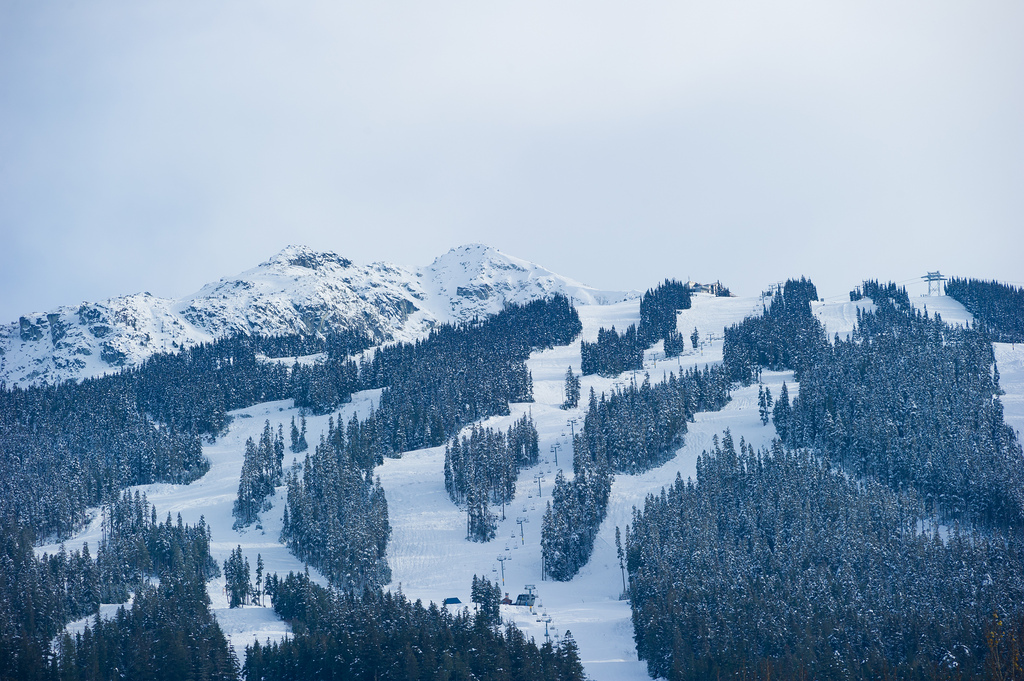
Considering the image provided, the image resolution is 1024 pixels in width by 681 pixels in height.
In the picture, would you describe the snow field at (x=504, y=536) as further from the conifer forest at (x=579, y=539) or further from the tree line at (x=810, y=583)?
the tree line at (x=810, y=583)

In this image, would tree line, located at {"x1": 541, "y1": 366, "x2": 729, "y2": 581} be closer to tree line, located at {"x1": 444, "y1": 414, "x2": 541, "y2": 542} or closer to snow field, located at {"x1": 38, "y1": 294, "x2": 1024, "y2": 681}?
snow field, located at {"x1": 38, "y1": 294, "x2": 1024, "y2": 681}

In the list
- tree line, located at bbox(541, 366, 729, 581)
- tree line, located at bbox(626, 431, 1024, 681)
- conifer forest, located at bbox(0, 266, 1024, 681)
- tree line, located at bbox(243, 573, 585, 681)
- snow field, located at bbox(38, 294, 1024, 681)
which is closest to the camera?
tree line, located at bbox(243, 573, 585, 681)

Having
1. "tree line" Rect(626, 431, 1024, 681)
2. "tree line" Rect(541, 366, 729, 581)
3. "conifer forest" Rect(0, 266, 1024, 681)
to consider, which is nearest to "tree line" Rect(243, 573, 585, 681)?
"conifer forest" Rect(0, 266, 1024, 681)

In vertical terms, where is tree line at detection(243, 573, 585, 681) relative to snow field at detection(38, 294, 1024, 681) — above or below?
above

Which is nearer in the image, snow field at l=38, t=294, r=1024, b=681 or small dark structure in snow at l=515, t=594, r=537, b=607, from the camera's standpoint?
snow field at l=38, t=294, r=1024, b=681

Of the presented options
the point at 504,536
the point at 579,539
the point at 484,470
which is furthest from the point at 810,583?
the point at 484,470

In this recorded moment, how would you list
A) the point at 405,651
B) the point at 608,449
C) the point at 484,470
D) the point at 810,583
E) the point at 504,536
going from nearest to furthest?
the point at 405,651
the point at 810,583
the point at 504,536
the point at 484,470
the point at 608,449

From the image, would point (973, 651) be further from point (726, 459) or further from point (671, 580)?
point (726, 459)

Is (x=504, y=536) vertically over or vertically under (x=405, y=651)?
under

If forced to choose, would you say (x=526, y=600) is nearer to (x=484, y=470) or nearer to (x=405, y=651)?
(x=405, y=651)

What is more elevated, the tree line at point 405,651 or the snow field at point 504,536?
the tree line at point 405,651

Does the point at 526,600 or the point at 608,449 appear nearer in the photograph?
the point at 526,600

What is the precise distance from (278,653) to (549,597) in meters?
48.0

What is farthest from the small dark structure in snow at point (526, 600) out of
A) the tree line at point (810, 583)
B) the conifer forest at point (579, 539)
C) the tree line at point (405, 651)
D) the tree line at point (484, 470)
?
the tree line at point (484, 470)
